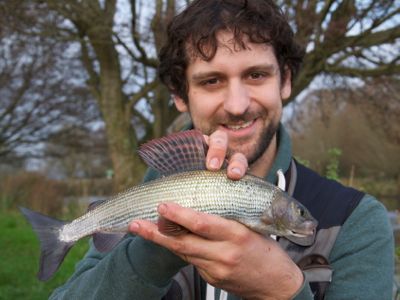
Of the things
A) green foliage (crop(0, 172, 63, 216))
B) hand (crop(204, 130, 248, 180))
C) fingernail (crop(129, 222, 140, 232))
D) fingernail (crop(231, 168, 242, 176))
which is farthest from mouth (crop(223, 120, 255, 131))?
green foliage (crop(0, 172, 63, 216))

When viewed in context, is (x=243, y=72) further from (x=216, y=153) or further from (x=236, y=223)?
(x=236, y=223)

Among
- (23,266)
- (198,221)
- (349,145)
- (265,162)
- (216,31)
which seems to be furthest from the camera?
(349,145)

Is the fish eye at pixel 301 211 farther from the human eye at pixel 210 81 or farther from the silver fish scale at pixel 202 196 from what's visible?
the human eye at pixel 210 81

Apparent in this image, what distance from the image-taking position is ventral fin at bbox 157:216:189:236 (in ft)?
6.65

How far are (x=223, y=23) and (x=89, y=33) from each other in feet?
26.4

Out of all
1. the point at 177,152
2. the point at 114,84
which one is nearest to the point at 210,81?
the point at 177,152

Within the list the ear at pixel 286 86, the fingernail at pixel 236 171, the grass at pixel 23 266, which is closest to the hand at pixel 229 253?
the fingernail at pixel 236 171

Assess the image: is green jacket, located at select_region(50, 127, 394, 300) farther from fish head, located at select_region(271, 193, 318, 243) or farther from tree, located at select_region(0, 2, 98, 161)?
tree, located at select_region(0, 2, 98, 161)

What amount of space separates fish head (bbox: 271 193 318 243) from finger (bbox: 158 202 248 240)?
1.04ft

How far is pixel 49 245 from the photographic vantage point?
104 inches

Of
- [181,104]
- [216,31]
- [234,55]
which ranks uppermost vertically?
[216,31]

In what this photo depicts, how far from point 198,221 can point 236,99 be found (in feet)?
3.61

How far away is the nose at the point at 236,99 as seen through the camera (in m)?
2.90

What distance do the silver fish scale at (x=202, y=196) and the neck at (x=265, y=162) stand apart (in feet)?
3.07
